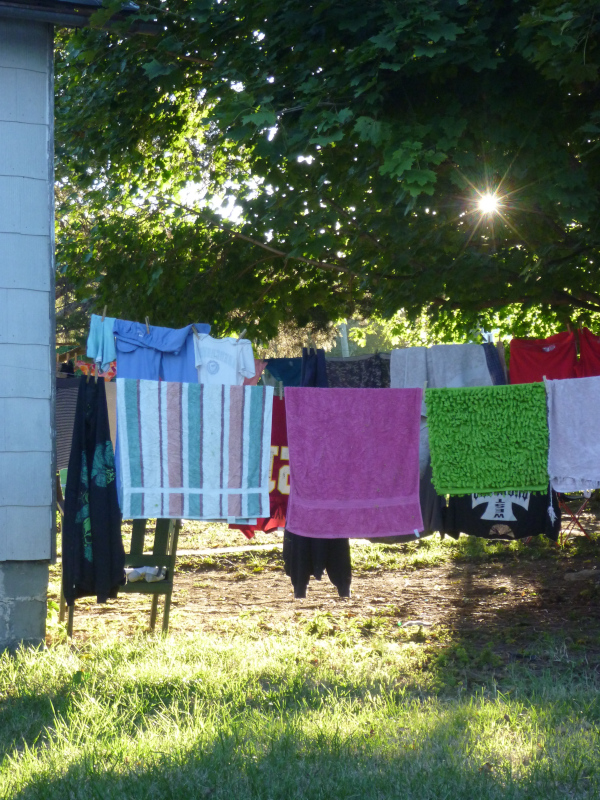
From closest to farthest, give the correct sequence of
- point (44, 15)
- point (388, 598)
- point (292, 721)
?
point (292, 721), point (44, 15), point (388, 598)

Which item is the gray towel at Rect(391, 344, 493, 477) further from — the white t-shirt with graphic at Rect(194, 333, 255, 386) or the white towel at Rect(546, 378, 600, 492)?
the white t-shirt with graphic at Rect(194, 333, 255, 386)

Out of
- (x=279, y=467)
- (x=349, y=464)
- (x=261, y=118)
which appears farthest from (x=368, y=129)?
(x=279, y=467)

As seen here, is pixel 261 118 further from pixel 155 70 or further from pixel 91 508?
pixel 91 508

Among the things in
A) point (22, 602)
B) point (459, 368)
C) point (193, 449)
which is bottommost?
point (22, 602)

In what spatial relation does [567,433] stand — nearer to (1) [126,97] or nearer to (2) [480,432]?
(2) [480,432]

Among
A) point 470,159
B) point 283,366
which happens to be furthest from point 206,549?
point 470,159

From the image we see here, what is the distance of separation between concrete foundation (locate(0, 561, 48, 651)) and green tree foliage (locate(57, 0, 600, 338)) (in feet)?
8.68

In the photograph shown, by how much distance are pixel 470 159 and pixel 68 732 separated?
3.82 metres

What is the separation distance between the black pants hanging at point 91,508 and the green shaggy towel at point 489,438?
2.08m

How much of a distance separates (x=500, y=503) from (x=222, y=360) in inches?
94.8

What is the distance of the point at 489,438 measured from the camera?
16.8 ft

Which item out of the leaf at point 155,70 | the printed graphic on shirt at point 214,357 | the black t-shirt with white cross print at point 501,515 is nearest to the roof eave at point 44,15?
the leaf at point 155,70

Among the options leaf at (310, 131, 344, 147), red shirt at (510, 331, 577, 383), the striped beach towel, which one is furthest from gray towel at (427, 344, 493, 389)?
leaf at (310, 131, 344, 147)

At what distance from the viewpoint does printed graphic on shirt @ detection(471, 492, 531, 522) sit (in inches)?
235
